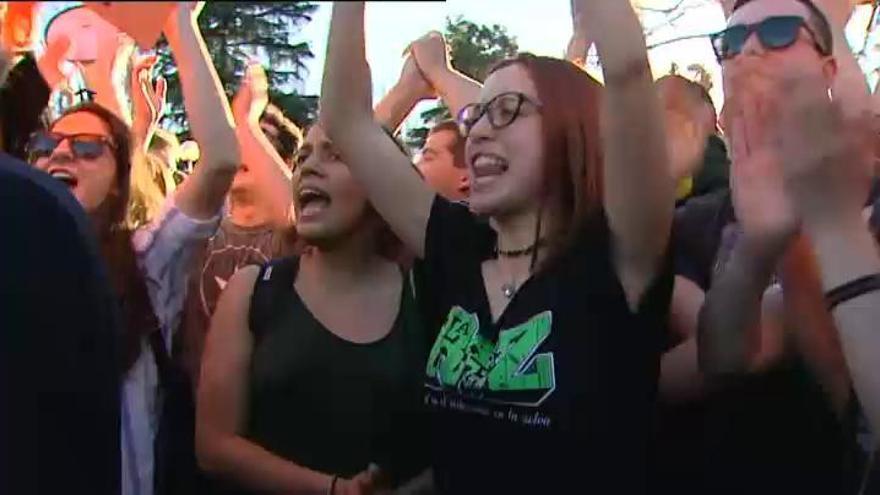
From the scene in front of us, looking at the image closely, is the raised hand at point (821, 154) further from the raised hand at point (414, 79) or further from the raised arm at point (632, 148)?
the raised hand at point (414, 79)

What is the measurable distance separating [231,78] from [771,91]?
309 cm

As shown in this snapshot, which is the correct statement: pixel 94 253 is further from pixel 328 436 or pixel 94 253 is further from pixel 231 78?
pixel 231 78

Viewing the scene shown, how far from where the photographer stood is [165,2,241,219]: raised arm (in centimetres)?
250

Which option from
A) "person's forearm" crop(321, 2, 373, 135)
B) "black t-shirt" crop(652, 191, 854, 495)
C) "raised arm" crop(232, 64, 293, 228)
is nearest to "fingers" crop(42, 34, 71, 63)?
"person's forearm" crop(321, 2, 373, 135)

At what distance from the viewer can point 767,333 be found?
7.46ft

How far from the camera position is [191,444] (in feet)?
9.80

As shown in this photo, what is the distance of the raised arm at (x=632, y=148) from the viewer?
212 centimetres

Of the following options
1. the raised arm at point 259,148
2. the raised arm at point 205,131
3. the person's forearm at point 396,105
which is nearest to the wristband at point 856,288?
the raised arm at point 205,131

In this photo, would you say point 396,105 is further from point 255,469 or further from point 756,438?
point 756,438

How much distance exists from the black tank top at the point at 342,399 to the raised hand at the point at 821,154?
1.13 metres

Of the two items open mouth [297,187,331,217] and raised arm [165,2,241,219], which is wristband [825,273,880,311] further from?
open mouth [297,187,331,217]

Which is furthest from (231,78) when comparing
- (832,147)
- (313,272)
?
(832,147)

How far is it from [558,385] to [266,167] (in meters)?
2.12

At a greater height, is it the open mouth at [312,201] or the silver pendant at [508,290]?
the open mouth at [312,201]
